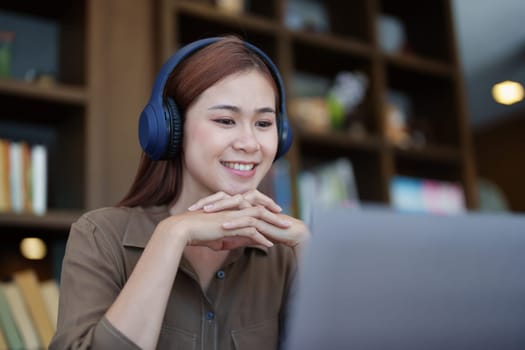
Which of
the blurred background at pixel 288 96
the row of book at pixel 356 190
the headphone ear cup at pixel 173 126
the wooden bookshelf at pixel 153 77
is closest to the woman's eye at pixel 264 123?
the headphone ear cup at pixel 173 126

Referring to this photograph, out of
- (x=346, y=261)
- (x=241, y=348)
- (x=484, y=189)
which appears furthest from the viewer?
(x=484, y=189)

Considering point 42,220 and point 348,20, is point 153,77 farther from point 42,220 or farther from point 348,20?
point 348,20

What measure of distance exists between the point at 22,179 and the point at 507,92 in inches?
156

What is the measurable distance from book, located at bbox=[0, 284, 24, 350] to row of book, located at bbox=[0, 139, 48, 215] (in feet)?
1.03

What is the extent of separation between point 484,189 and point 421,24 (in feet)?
3.41

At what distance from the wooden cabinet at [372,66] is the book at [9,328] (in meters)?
1.05

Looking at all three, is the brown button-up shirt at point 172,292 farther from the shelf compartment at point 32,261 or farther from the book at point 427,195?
the book at point 427,195

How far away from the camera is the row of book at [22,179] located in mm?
2158

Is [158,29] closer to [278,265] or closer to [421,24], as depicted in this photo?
[278,265]

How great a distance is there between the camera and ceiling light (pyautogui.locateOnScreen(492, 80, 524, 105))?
468 cm

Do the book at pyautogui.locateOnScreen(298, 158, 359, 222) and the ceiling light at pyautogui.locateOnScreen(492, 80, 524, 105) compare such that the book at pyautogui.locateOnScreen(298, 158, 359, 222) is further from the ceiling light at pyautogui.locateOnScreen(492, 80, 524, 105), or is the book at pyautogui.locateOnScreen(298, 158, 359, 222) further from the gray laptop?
the ceiling light at pyautogui.locateOnScreen(492, 80, 524, 105)

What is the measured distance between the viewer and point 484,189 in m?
3.81

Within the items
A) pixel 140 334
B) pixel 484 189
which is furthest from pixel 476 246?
pixel 484 189

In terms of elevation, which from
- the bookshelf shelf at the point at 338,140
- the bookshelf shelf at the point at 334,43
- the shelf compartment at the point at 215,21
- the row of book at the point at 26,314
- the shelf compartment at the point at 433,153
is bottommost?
the row of book at the point at 26,314
